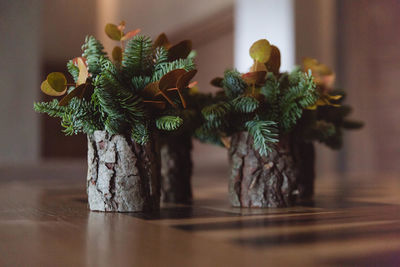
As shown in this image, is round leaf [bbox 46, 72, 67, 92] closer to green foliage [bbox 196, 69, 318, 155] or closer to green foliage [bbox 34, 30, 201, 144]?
green foliage [bbox 34, 30, 201, 144]

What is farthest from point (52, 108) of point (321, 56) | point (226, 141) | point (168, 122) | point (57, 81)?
point (321, 56)

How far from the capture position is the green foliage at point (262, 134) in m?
0.60

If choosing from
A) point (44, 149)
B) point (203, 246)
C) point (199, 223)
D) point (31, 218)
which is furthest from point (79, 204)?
point (44, 149)

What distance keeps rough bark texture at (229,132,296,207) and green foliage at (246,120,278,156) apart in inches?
1.0

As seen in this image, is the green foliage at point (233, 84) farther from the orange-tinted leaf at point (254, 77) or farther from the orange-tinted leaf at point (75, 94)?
the orange-tinted leaf at point (75, 94)

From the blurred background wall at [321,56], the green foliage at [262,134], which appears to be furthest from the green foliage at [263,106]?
the blurred background wall at [321,56]

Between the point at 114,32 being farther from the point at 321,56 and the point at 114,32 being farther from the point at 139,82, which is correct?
the point at 321,56

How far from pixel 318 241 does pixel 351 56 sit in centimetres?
230

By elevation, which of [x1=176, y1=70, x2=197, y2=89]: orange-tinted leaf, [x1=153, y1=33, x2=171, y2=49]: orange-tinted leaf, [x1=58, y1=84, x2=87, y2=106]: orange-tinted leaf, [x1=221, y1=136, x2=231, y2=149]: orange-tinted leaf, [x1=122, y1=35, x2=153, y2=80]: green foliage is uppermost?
[x1=153, y1=33, x2=171, y2=49]: orange-tinted leaf

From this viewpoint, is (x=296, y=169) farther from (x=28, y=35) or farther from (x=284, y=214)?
(x=28, y=35)

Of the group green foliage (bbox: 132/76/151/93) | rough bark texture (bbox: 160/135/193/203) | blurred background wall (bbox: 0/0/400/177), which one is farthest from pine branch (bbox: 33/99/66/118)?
blurred background wall (bbox: 0/0/400/177)

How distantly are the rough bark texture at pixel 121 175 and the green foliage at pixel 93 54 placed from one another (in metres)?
0.08

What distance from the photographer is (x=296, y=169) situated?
2.18 feet

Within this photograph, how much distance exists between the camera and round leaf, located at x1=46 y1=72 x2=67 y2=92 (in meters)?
0.56
